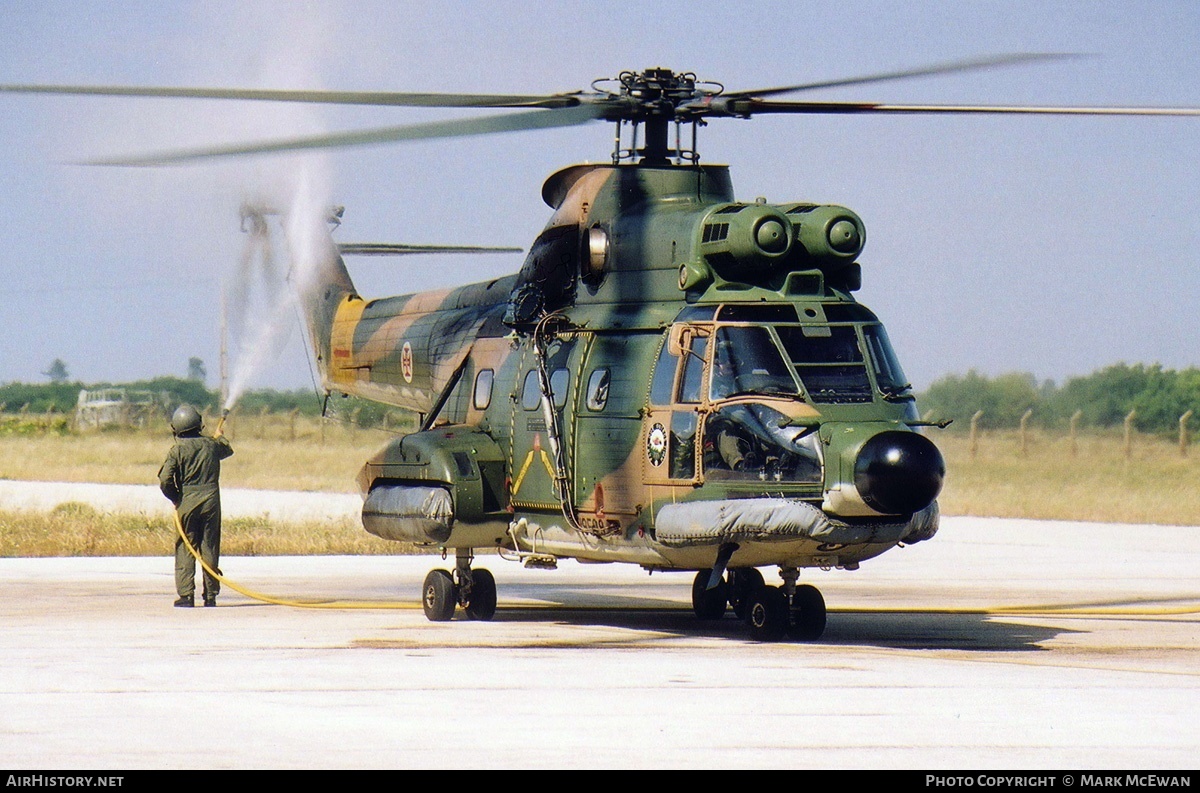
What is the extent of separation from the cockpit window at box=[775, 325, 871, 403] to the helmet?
6694 mm

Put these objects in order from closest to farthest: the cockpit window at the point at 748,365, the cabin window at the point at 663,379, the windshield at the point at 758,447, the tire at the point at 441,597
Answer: the windshield at the point at 758,447
the cockpit window at the point at 748,365
the cabin window at the point at 663,379
the tire at the point at 441,597

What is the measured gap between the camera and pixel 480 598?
51.9ft

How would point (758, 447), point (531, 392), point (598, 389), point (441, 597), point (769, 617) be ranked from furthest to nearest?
1. point (441, 597)
2. point (531, 392)
3. point (598, 389)
4. point (769, 617)
5. point (758, 447)

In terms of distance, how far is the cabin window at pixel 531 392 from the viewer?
14.9 m

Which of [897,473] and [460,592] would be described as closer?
[897,473]

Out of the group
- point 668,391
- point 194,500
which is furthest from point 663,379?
point 194,500

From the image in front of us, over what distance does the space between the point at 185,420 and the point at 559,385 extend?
4527 millimetres

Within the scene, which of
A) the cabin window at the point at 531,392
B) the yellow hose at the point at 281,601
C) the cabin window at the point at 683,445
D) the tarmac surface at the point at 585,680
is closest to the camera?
the tarmac surface at the point at 585,680

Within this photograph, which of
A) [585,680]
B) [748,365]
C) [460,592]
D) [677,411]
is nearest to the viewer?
[585,680]

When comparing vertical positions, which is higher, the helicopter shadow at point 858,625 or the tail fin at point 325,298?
the tail fin at point 325,298

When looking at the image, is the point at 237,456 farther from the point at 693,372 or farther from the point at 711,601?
the point at 693,372

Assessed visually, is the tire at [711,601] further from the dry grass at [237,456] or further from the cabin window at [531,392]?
the dry grass at [237,456]

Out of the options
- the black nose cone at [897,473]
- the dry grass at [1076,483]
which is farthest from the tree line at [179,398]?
the black nose cone at [897,473]
